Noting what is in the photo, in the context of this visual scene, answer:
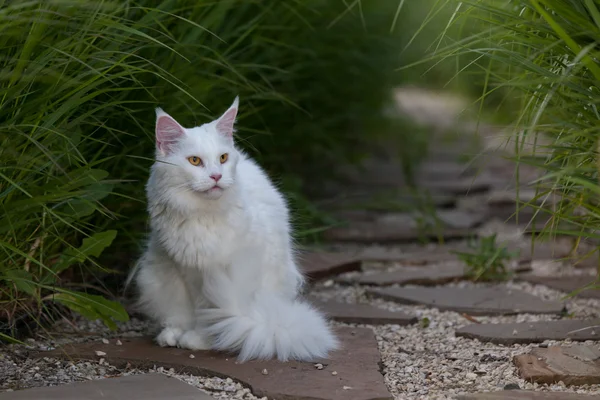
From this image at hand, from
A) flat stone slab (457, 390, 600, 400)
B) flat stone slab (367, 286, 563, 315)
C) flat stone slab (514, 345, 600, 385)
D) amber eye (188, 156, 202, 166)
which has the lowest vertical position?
flat stone slab (367, 286, 563, 315)

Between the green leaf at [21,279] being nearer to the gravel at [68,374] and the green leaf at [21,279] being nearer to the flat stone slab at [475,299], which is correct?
the gravel at [68,374]

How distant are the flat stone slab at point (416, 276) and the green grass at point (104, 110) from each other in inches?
14.9

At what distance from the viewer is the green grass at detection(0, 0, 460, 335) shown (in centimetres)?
227

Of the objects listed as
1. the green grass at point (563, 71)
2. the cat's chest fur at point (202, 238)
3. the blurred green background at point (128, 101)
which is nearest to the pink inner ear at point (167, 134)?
the blurred green background at point (128, 101)

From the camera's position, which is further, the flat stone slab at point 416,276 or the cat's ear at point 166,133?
the flat stone slab at point 416,276

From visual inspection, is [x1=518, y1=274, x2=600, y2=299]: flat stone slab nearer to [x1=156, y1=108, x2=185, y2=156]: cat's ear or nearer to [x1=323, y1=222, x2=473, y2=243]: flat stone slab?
[x1=323, y1=222, x2=473, y2=243]: flat stone slab

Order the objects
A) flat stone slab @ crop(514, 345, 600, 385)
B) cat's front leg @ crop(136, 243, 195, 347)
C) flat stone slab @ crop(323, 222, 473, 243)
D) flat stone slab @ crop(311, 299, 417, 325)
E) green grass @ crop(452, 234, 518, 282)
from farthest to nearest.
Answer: flat stone slab @ crop(323, 222, 473, 243) < green grass @ crop(452, 234, 518, 282) < flat stone slab @ crop(311, 299, 417, 325) < cat's front leg @ crop(136, 243, 195, 347) < flat stone slab @ crop(514, 345, 600, 385)

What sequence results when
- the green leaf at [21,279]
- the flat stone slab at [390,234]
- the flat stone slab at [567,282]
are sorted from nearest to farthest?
the green leaf at [21,279]
the flat stone slab at [567,282]
the flat stone slab at [390,234]

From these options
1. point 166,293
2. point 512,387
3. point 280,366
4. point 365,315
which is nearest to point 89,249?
point 166,293

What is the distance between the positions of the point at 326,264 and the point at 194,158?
51.6 inches

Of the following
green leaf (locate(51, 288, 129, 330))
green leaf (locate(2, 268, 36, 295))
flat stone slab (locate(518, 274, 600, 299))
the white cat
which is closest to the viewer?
green leaf (locate(2, 268, 36, 295))

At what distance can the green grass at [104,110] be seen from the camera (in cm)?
227

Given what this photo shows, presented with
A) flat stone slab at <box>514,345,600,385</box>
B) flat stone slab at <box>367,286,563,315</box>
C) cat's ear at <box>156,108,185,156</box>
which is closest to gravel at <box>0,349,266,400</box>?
cat's ear at <box>156,108,185,156</box>

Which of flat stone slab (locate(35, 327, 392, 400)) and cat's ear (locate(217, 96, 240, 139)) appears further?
cat's ear (locate(217, 96, 240, 139))
